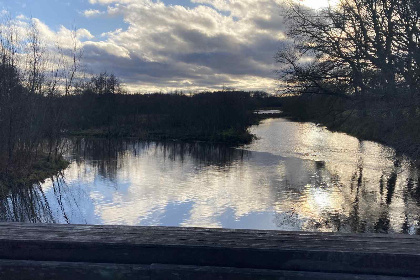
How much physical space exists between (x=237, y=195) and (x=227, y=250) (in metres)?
10.8

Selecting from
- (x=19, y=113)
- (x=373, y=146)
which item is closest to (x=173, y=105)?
(x=373, y=146)

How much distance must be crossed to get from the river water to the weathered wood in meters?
6.91

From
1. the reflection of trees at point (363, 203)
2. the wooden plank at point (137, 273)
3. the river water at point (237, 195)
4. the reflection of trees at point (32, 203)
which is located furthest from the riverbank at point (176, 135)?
the wooden plank at point (137, 273)

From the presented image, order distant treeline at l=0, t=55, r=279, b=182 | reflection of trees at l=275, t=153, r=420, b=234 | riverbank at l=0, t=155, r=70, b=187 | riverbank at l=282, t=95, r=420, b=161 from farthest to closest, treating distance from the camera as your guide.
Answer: distant treeline at l=0, t=55, r=279, b=182
riverbank at l=0, t=155, r=70, b=187
reflection of trees at l=275, t=153, r=420, b=234
riverbank at l=282, t=95, r=420, b=161

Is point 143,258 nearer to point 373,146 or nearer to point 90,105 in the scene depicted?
point 373,146

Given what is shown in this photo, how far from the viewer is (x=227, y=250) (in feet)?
5.26

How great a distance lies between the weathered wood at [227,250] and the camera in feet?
5.13

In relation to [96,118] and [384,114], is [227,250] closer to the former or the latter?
[384,114]

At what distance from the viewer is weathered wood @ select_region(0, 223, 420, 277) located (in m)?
1.56

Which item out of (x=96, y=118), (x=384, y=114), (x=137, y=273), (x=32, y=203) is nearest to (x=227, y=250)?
(x=137, y=273)

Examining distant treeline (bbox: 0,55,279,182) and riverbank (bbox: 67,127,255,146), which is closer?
distant treeline (bbox: 0,55,279,182)

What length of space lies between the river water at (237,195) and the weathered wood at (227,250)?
272 inches

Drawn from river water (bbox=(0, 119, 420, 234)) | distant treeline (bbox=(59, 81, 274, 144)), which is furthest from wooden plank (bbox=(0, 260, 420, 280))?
distant treeline (bbox=(59, 81, 274, 144))

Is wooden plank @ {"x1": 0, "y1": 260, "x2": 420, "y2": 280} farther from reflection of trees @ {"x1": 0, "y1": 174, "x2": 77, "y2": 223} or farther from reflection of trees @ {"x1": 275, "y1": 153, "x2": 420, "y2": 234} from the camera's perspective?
reflection of trees @ {"x1": 0, "y1": 174, "x2": 77, "y2": 223}
